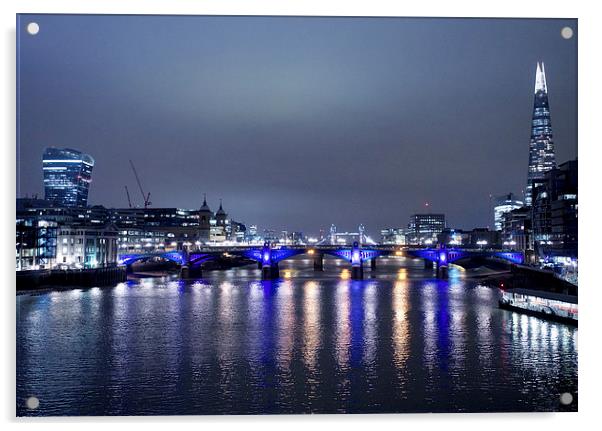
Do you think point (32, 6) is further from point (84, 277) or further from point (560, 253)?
point (560, 253)

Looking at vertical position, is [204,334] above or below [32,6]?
below

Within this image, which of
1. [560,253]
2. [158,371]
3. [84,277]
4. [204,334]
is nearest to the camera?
[158,371]

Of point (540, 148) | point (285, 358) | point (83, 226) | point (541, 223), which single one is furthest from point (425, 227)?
point (285, 358)

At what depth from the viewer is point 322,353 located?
581 inches

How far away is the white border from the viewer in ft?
29.6

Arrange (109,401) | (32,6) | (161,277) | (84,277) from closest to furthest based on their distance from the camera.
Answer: (32,6)
(109,401)
(84,277)
(161,277)

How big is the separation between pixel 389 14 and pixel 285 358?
793 centimetres

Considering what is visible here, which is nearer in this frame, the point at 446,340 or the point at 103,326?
the point at 446,340

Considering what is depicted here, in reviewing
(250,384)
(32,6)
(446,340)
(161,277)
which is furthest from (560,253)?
(32,6)

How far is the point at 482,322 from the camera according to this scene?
63.9 feet

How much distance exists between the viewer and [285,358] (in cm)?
1417

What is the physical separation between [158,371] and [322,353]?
383 centimetres

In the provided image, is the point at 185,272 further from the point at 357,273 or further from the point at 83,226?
the point at 357,273

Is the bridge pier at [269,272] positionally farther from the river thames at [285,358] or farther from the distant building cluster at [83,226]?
the river thames at [285,358]
